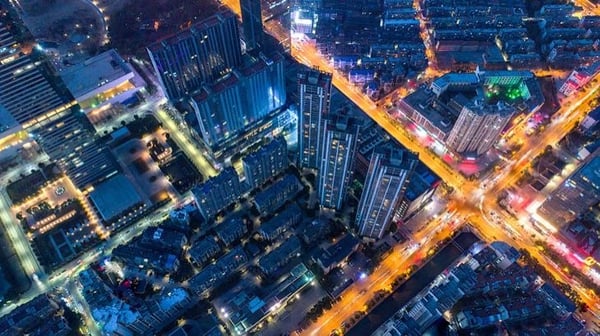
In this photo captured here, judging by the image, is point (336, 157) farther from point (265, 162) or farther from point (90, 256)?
point (90, 256)

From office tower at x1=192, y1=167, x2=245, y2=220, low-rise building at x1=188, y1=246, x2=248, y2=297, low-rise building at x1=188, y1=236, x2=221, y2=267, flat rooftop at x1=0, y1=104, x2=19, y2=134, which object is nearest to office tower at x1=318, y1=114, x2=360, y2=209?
office tower at x1=192, y1=167, x2=245, y2=220

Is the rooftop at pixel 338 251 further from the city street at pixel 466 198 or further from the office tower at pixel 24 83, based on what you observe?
the office tower at pixel 24 83

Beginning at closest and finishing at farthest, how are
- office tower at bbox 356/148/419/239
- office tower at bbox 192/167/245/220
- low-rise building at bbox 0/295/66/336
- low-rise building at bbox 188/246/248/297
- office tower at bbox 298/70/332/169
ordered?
office tower at bbox 356/148/419/239, low-rise building at bbox 0/295/66/336, office tower at bbox 298/70/332/169, low-rise building at bbox 188/246/248/297, office tower at bbox 192/167/245/220

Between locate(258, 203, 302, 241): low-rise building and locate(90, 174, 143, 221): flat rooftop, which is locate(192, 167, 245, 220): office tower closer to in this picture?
locate(258, 203, 302, 241): low-rise building

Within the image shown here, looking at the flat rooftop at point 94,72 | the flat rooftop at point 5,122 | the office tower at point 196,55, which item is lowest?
the office tower at point 196,55

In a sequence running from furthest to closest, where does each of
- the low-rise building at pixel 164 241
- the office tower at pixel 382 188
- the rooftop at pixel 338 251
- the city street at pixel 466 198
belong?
the low-rise building at pixel 164 241 < the rooftop at pixel 338 251 < the city street at pixel 466 198 < the office tower at pixel 382 188

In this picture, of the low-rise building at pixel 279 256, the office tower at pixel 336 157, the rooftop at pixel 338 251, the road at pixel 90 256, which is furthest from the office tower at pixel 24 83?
the rooftop at pixel 338 251
